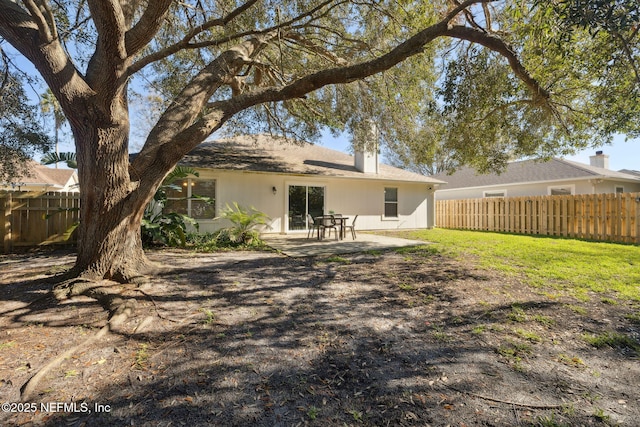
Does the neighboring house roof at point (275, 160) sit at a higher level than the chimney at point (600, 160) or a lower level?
lower

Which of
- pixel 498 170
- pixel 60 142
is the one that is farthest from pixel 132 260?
pixel 498 170

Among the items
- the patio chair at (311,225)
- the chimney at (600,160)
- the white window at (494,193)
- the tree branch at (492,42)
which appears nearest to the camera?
the tree branch at (492,42)

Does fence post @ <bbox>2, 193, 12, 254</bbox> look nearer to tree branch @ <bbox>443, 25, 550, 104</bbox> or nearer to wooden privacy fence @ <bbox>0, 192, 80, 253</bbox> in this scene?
wooden privacy fence @ <bbox>0, 192, 80, 253</bbox>

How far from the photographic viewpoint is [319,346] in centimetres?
309

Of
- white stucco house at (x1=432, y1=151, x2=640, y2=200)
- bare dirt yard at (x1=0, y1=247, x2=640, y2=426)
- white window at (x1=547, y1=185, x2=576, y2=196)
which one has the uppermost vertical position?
white stucco house at (x1=432, y1=151, x2=640, y2=200)

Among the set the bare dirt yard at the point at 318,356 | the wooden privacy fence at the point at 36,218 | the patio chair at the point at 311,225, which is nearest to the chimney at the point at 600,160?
the patio chair at the point at 311,225

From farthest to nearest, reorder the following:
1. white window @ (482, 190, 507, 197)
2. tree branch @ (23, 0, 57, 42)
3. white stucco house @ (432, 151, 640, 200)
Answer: white window @ (482, 190, 507, 197), white stucco house @ (432, 151, 640, 200), tree branch @ (23, 0, 57, 42)

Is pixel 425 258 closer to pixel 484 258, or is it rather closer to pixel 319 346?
pixel 484 258

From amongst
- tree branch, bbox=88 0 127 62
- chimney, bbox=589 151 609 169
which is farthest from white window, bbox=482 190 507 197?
tree branch, bbox=88 0 127 62

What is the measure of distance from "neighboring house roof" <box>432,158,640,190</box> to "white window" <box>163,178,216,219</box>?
11.9m

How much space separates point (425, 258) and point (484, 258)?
4.88 feet

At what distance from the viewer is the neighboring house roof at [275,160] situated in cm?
1125

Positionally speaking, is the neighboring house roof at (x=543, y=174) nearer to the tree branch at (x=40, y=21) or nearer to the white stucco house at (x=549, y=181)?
the white stucco house at (x=549, y=181)

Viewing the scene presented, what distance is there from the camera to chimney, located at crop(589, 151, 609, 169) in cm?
2106
